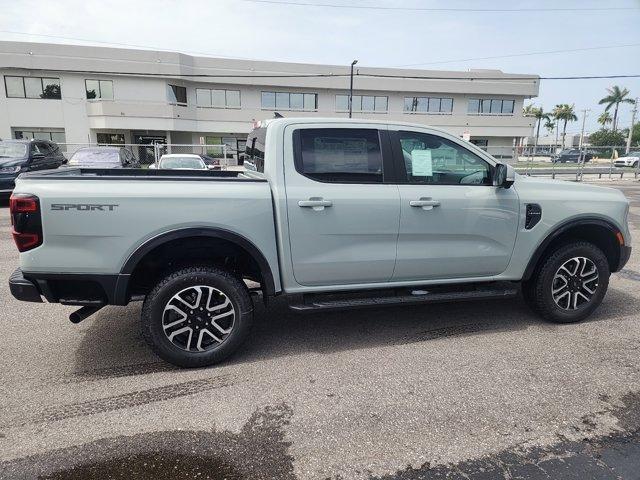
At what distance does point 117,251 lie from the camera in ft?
10.8

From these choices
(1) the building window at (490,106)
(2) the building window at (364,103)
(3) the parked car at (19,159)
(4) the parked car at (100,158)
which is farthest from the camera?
(1) the building window at (490,106)

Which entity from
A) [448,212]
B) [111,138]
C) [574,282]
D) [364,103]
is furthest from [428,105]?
[448,212]

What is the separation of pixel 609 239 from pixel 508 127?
156 ft

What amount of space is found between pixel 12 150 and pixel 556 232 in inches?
548

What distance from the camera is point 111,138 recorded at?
3844cm

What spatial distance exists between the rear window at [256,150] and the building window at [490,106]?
46131 millimetres

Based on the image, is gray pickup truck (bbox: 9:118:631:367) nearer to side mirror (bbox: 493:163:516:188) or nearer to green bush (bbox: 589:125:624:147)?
side mirror (bbox: 493:163:516:188)

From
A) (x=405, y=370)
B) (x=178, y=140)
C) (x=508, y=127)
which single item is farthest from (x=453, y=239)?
(x=508, y=127)

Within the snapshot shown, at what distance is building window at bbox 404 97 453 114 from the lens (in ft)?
148

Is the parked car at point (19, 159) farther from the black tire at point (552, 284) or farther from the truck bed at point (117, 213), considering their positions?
the black tire at point (552, 284)

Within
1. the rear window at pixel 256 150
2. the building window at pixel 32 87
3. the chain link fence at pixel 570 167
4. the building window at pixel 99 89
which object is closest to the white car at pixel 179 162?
the rear window at pixel 256 150

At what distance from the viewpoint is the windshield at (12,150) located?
12555 millimetres

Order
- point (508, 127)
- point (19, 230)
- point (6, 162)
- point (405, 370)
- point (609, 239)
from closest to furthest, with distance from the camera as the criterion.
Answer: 1. point (19, 230)
2. point (405, 370)
3. point (609, 239)
4. point (6, 162)
5. point (508, 127)

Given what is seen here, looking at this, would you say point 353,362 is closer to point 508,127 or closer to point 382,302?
point 382,302
